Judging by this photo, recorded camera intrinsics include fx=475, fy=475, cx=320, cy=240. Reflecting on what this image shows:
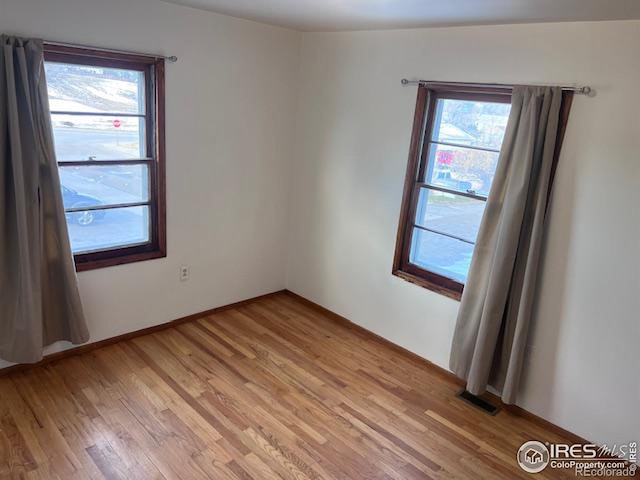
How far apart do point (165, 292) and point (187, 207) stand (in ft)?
2.22

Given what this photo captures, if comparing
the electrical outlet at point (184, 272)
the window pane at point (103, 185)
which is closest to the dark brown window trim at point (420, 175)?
the electrical outlet at point (184, 272)

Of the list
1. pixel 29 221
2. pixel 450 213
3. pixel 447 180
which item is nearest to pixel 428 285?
pixel 450 213

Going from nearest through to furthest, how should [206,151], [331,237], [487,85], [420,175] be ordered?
[487,85], [420,175], [206,151], [331,237]

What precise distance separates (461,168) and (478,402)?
1539 millimetres

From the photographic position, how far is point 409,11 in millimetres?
2627

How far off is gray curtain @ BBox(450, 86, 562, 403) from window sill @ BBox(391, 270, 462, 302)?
0.19m

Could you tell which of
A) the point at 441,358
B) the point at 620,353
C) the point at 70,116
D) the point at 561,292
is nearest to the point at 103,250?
the point at 70,116

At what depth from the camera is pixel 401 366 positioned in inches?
136

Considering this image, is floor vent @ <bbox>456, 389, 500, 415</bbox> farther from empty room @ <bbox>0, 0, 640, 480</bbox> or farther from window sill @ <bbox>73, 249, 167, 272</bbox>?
window sill @ <bbox>73, 249, 167, 272</bbox>

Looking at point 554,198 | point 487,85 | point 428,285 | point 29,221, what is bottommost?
point 428,285

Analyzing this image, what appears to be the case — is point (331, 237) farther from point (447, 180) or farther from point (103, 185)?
point (103, 185)

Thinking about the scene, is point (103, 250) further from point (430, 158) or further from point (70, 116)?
point (430, 158)

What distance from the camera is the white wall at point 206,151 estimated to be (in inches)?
119

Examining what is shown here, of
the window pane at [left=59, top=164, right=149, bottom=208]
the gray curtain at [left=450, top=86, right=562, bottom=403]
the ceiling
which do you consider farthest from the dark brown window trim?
the window pane at [left=59, top=164, right=149, bottom=208]
